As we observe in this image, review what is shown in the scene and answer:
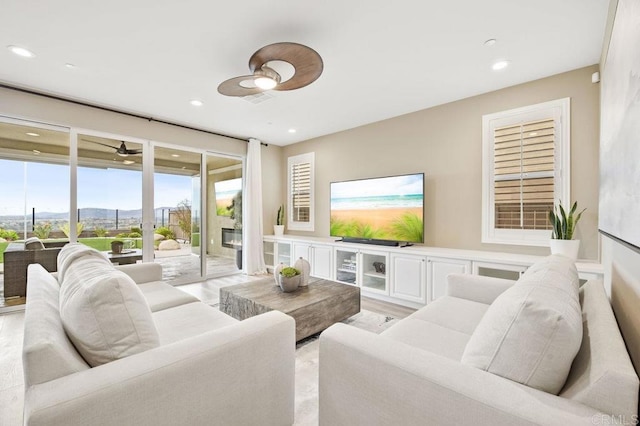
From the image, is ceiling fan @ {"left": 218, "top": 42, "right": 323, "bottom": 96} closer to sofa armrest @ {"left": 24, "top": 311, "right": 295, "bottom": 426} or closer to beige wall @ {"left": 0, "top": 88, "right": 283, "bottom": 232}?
sofa armrest @ {"left": 24, "top": 311, "right": 295, "bottom": 426}

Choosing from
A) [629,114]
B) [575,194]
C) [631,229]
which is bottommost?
[631,229]

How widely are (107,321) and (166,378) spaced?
303 millimetres

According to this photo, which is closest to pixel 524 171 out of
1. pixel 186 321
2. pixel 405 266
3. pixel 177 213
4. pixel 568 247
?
pixel 568 247

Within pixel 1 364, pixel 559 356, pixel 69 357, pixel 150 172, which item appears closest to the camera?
pixel 559 356

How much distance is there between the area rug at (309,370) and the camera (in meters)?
1.61

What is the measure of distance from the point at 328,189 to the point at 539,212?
9.83 feet

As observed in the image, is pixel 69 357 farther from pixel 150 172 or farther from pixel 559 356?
pixel 150 172

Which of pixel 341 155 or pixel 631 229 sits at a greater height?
pixel 341 155

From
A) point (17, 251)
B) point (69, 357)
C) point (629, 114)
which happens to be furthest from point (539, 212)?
point (17, 251)

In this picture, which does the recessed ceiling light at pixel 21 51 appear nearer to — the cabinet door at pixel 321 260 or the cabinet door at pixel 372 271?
the cabinet door at pixel 321 260

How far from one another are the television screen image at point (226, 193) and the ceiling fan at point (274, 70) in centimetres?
285

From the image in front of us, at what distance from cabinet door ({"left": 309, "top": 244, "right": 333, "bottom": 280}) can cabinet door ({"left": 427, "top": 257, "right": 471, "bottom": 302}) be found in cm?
152

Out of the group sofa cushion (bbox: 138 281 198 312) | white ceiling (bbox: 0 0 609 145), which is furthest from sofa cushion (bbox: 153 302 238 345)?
white ceiling (bbox: 0 0 609 145)

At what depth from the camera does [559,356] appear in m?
0.83
